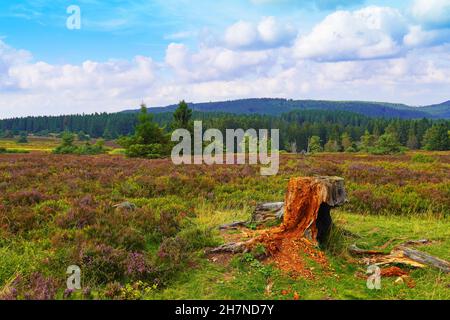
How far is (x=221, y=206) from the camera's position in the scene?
42.5 feet

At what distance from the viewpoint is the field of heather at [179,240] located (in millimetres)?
5691

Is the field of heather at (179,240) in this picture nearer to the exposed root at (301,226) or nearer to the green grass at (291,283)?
the green grass at (291,283)

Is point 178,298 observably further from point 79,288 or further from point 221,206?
point 221,206

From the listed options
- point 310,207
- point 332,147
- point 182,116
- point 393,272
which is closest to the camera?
point 393,272

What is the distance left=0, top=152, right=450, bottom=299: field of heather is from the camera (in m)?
5.69

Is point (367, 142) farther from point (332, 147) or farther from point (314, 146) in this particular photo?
point (314, 146)

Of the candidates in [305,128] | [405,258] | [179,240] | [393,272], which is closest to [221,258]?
[179,240]

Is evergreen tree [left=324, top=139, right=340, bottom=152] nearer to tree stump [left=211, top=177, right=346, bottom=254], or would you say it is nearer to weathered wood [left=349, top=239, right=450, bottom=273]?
tree stump [left=211, top=177, right=346, bottom=254]

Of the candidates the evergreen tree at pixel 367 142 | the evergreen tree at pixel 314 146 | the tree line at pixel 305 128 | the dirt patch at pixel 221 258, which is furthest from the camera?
the evergreen tree at pixel 314 146

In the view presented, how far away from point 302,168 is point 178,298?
16557 mm

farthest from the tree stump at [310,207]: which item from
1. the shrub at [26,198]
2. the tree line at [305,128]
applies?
the tree line at [305,128]

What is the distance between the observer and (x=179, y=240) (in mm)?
7406
